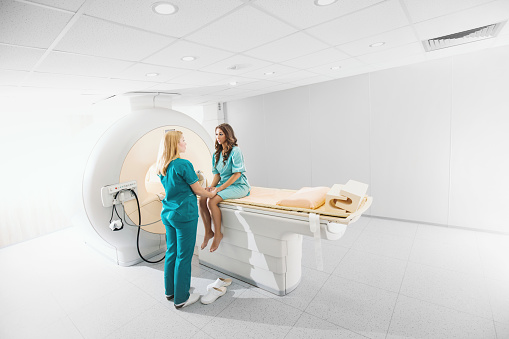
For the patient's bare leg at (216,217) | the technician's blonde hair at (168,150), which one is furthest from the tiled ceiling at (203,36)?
the patient's bare leg at (216,217)

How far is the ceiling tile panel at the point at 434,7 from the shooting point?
1.46 m

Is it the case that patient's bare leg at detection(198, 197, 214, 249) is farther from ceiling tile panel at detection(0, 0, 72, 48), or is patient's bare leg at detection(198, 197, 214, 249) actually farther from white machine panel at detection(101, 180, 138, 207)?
ceiling tile panel at detection(0, 0, 72, 48)

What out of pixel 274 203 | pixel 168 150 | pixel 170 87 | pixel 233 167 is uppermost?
pixel 170 87

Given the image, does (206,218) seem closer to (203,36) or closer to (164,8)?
(203,36)

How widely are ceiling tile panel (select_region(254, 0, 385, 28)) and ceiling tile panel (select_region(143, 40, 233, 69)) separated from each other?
2.15 ft

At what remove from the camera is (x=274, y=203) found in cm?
214

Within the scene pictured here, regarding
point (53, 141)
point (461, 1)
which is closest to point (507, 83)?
point (461, 1)

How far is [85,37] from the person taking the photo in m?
1.52

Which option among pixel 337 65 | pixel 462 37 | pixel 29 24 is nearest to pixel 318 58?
pixel 337 65

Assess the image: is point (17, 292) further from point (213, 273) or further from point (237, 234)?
point (237, 234)

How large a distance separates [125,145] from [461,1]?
283 cm

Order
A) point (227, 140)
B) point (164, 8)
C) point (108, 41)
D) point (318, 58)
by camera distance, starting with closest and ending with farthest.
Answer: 1. point (164, 8)
2. point (108, 41)
3. point (227, 140)
4. point (318, 58)

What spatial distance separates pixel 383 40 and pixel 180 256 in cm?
233

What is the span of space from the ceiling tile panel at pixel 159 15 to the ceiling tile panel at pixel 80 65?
A: 680 mm
